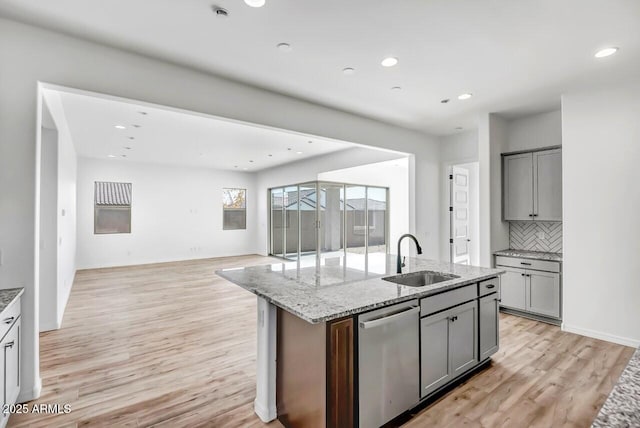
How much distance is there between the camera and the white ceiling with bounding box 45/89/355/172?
4.11 m

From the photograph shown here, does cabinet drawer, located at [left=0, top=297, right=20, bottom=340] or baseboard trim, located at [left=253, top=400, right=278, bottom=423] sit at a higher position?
cabinet drawer, located at [left=0, top=297, right=20, bottom=340]

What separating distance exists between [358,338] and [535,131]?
4.39 meters

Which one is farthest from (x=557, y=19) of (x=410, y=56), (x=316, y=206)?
(x=316, y=206)

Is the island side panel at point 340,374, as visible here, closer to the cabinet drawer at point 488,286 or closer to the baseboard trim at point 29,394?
the cabinet drawer at point 488,286

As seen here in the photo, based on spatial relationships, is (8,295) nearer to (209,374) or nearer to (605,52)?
(209,374)

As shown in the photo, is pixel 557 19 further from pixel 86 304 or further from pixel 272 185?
pixel 272 185

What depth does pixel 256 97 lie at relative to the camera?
3439mm

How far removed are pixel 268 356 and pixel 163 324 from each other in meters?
2.53

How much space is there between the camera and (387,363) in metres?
1.93

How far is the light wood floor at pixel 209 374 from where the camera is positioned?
7.10ft

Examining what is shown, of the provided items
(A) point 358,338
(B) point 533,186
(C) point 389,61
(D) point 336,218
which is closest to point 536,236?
(B) point 533,186

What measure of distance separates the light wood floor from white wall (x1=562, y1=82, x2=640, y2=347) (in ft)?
1.14

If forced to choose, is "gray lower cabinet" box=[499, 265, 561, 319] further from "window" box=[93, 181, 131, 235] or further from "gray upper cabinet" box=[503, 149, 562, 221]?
"window" box=[93, 181, 131, 235]

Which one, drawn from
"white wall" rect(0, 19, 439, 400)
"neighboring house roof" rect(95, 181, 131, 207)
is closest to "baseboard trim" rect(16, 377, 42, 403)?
"white wall" rect(0, 19, 439, 400)
